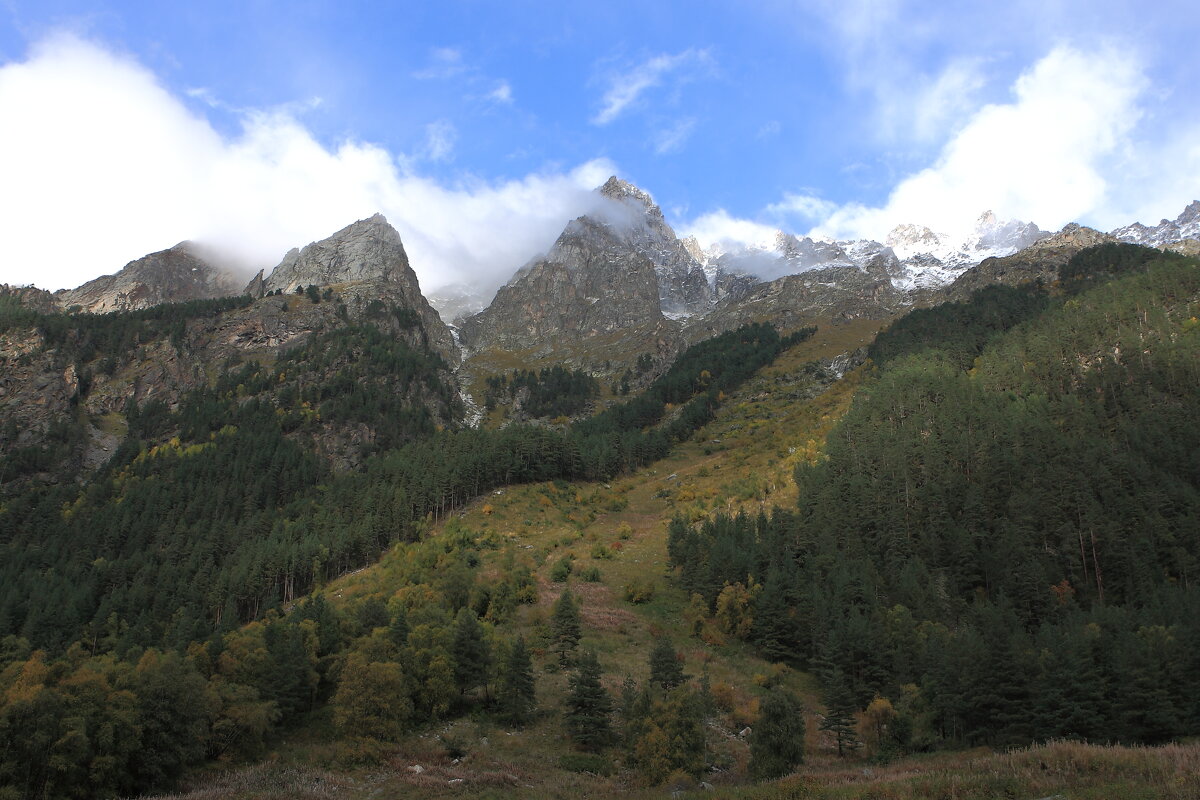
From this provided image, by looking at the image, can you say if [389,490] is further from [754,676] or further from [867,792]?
[867,792]

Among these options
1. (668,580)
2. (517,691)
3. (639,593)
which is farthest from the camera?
(668,580)

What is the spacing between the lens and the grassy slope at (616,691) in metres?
32.5

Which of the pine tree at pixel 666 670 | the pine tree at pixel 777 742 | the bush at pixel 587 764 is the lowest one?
the bush at pixel 587 764

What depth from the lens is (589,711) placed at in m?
53.0

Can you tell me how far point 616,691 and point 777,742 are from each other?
19.3m

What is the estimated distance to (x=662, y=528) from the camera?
381 ft

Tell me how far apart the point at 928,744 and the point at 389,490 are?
100314mm

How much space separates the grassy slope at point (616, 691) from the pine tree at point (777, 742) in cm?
153

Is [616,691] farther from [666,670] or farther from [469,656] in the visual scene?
[469,656]

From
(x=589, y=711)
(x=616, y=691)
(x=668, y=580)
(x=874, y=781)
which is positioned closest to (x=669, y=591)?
(x=668, y=580)

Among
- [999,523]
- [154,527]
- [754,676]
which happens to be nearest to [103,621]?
[154,527]

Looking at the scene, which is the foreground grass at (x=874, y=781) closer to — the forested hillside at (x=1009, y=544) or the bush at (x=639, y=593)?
the forested hillside at (x=1009, y=544)

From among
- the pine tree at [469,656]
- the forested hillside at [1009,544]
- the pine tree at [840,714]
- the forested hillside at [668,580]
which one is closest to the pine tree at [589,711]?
the forested hillside at [668,580]

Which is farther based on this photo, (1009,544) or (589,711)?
(1009,544)
